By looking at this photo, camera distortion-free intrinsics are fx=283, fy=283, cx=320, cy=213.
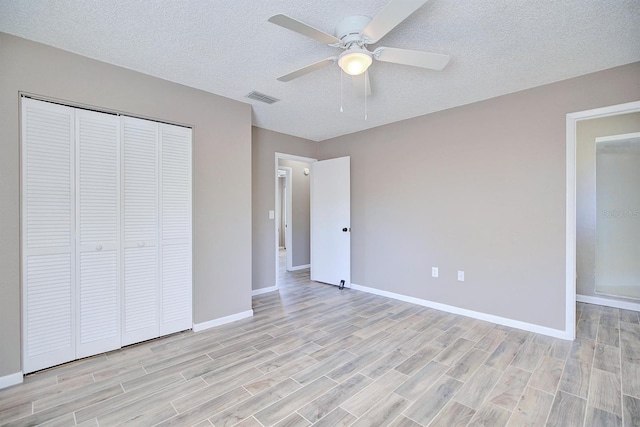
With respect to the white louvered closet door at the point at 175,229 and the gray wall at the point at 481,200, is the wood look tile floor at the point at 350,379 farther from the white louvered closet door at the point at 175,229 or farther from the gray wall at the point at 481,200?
the gray wall at the point at 481,200

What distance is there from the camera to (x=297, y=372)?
220cm

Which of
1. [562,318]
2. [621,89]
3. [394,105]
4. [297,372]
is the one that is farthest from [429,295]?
[621,89]

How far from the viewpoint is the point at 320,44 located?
2.13 m

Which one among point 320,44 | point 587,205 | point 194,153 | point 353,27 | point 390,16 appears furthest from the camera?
point 587,205

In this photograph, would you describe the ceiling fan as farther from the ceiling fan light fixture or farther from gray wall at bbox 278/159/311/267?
gray wall at bbox 278/159/311/267

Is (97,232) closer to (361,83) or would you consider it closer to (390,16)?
(361,83)

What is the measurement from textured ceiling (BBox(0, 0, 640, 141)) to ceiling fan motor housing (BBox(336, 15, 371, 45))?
0.04 meters

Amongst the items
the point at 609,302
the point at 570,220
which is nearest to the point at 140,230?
the point at 570,220

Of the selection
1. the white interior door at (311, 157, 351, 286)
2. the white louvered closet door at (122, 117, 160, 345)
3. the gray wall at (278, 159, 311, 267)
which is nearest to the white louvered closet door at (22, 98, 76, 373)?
the white louvered closet door at (122, 117, 160, 345)

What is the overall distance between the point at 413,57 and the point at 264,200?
306 cm

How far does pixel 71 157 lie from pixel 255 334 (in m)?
2.24

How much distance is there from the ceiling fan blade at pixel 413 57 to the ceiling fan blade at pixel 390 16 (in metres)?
0.16

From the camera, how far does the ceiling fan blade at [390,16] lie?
4.65 ft

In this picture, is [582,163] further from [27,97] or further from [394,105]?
[27,97]
